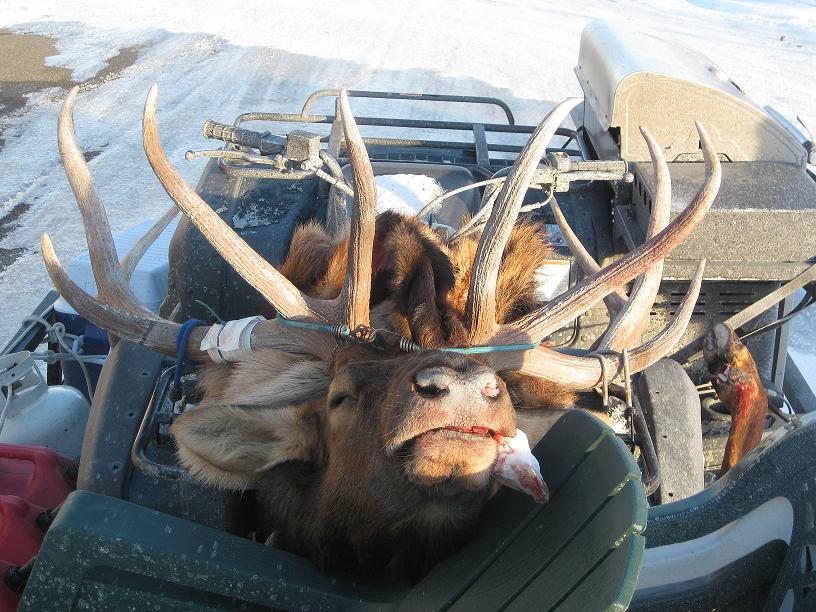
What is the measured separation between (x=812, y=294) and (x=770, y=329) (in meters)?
0.33

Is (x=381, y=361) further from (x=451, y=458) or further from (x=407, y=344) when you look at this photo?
(x=451, y=458)

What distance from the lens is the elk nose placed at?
6.54ft

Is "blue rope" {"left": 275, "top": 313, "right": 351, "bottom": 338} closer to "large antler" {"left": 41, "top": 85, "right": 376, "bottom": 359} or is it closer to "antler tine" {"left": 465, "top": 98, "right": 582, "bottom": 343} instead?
"large antler" {"left": 41, "top": 85, "right": 376, "bottom": 359}

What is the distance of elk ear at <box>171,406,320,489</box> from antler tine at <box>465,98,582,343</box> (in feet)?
2.08

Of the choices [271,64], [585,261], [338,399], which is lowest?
[271,64]

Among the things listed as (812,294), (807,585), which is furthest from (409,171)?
(807,585)

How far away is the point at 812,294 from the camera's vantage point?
4309 mm

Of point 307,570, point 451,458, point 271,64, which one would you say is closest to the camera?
point 451,458

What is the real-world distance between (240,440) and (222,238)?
0.67 meters

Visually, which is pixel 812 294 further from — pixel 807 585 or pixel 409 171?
pixel 807 585

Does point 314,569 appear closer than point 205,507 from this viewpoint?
Yes

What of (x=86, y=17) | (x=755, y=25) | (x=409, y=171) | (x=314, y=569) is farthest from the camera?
(x=755, y=25)

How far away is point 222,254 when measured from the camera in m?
2.57

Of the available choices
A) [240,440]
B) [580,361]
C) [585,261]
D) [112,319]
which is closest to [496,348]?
[580,361]
